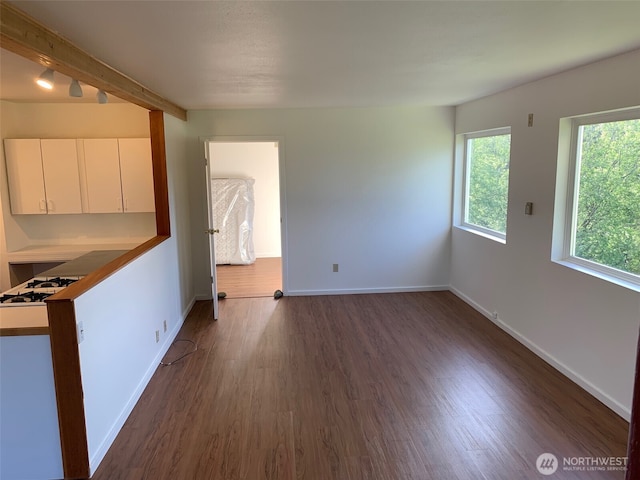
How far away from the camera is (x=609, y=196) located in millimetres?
2996

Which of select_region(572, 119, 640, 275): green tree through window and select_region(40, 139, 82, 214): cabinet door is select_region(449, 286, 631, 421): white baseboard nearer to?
select_region(572, 119, 640, 275): green tree through window

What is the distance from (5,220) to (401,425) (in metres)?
4.29

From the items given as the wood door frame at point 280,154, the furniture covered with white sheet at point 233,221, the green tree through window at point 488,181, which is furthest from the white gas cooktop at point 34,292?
the furniture covered with white sheet at point 233,221

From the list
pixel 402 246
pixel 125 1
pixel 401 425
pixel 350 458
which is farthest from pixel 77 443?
pixel 402 246

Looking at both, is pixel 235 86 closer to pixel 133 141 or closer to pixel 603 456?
pixel 133 141

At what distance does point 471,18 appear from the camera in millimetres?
1894

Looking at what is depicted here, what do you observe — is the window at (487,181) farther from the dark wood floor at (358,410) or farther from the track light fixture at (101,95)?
the track light fixture at (101,95)

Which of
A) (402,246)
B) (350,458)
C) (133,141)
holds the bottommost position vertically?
(350,458)

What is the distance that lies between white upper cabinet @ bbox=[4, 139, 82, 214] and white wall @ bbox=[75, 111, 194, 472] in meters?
1.04

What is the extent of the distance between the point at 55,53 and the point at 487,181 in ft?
13.5

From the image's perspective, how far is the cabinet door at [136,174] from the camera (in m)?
4.39

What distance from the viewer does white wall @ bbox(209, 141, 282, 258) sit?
292 inches

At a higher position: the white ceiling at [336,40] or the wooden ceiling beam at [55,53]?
the white ceiling at [336,40]

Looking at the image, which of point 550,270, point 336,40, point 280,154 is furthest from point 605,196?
point 280,154
